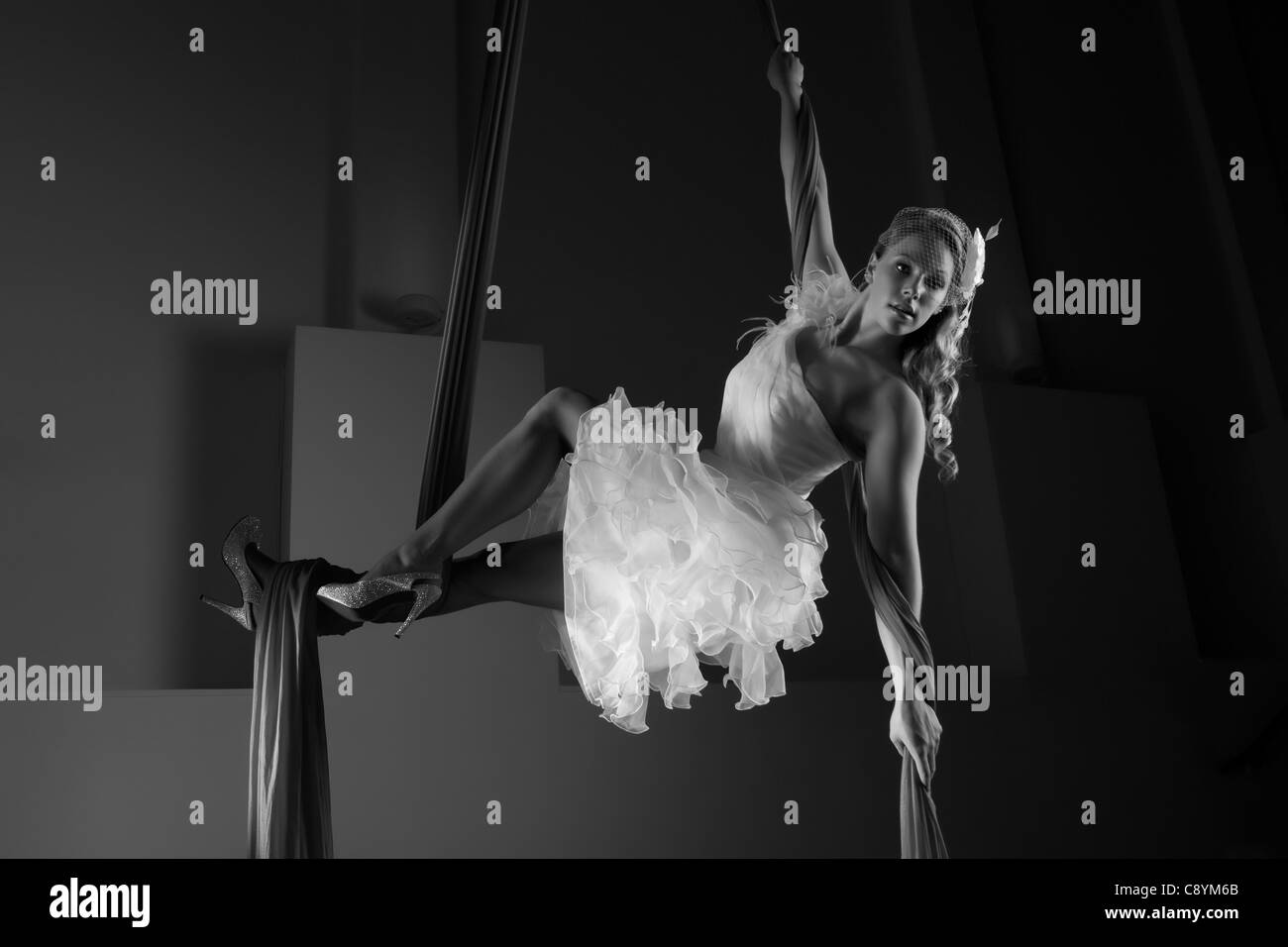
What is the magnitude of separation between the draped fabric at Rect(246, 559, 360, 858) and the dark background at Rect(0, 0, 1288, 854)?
6.26ft

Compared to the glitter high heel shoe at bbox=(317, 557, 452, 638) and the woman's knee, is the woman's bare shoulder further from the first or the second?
the glitter high heel shoe at bbox=(317, 557, 452, 638)

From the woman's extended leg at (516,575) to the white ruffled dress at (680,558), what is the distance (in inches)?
4.1

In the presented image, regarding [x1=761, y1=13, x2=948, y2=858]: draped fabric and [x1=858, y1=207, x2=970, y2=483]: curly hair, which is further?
[x1=858, y1=207, x2=970, y2=483]: curly hair

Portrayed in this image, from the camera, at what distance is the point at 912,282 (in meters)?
2.34

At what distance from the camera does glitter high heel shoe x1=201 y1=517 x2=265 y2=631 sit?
7.11ft

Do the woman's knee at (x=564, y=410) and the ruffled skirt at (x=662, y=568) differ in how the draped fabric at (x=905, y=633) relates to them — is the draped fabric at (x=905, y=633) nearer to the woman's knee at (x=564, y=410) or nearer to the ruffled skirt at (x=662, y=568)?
the ruffled skirt at (x=662, y=568)

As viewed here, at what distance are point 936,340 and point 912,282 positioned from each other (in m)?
0.17

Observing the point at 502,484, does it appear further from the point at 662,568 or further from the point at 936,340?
the point at 936,340

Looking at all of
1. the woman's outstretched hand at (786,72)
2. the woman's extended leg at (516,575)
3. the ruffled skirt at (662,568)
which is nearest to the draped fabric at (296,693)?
the woman's extended leg at (516,575)

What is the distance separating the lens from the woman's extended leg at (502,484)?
2.15m

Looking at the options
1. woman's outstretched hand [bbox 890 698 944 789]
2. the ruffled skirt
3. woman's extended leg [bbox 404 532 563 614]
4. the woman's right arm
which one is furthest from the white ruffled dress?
the woman's right arm
